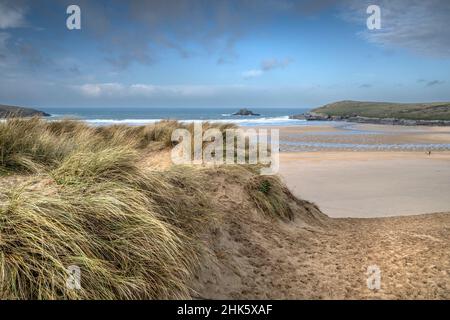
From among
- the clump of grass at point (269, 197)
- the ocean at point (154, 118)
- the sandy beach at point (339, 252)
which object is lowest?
the sandy beach at point (339, 252)

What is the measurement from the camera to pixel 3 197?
12.4ft

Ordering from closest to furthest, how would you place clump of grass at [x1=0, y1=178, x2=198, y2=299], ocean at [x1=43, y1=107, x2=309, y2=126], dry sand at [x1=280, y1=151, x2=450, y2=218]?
clump of grass at [x1=0, y1=178, x2=198, y2=299], dry sand at [x1=280, y1=151, x2=450, y2=218], ocean at [x1=43, y1=107, x2=309, y2=126]

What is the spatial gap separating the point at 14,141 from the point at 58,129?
13.1 feet

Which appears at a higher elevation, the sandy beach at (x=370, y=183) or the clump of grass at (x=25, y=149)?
the clump of grass at (x=25, y=149)

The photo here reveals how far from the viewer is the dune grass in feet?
9.72

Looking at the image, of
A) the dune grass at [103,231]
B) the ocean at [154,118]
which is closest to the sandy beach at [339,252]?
the dune grass at [103,231]

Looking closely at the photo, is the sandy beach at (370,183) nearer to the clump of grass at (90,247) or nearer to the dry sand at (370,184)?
the dry sand at (370,184)

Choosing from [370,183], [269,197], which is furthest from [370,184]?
[269,197]

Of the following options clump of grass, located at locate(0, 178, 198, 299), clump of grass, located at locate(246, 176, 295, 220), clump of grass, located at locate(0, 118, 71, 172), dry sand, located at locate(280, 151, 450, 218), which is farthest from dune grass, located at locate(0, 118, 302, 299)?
dry sand, located at locate(280, 151, 450, 218)

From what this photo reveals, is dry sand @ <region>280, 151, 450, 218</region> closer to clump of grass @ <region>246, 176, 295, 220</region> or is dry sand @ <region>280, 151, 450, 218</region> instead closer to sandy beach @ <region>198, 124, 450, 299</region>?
sandy beach @ <region>198, 124, 450, 299</region>

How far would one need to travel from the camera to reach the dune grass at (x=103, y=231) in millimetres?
2963

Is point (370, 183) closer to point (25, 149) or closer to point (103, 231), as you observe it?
point (25, 149)

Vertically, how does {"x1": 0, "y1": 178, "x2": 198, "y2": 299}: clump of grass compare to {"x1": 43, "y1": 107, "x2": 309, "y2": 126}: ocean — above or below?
below
